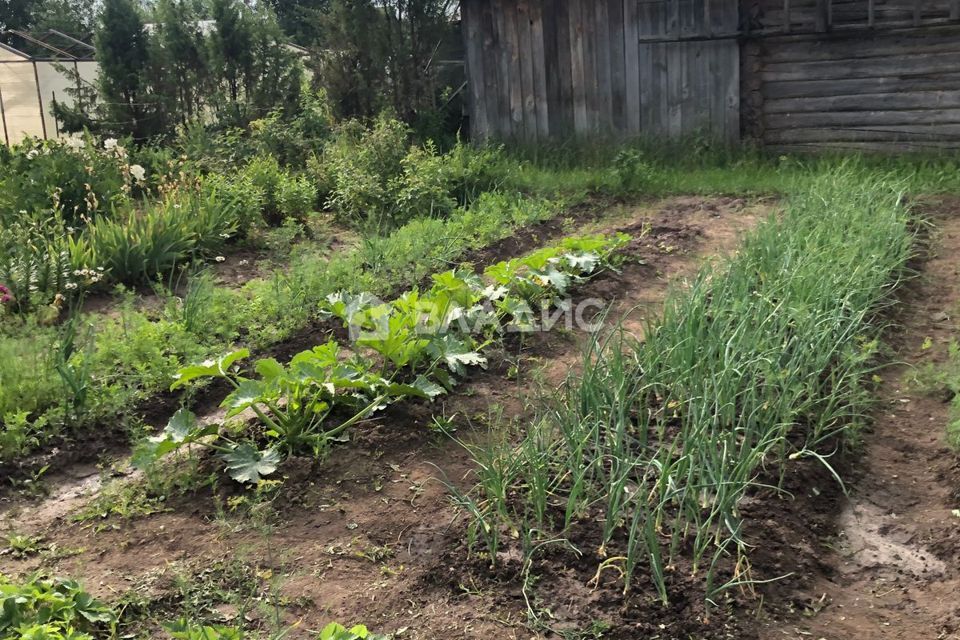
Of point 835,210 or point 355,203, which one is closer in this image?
point 835,210

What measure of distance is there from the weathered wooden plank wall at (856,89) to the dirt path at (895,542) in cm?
591

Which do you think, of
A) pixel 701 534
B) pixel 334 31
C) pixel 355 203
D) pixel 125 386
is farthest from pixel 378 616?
pixel 334 31

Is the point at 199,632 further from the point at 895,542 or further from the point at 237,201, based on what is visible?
the point at 237,201

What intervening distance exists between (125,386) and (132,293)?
1251 mm

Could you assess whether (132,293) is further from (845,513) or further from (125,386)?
(845,513)

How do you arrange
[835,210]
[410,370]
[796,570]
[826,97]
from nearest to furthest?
[796,570] → [410,370] → [835,210] → [826,97]

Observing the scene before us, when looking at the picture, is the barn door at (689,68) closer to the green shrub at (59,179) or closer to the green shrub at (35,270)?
the green shrub at (59,179)

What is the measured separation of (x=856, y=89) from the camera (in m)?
9.65

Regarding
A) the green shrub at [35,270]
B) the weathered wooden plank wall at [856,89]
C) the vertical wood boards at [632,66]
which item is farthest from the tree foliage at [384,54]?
the green shrub at [35,270]

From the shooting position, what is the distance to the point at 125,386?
4199mm

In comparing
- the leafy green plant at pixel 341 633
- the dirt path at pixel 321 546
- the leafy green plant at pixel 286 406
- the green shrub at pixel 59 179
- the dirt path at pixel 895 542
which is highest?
the green shrub at pixel 59 179

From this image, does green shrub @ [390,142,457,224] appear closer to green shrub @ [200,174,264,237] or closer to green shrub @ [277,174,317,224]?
green shrub @ [277,174,317,224]

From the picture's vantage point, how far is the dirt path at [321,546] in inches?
102

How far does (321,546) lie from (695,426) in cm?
125
